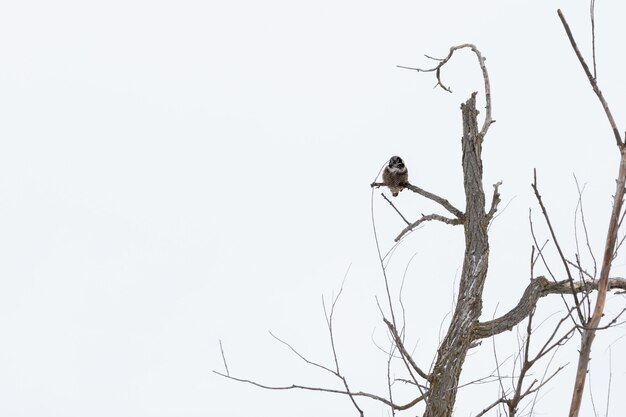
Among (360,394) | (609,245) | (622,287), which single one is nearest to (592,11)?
(609,245)

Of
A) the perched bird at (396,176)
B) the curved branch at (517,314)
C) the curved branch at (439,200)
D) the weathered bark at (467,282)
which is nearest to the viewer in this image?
the weathered bark at (467,282)

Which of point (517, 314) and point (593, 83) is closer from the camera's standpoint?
point (593, 83)

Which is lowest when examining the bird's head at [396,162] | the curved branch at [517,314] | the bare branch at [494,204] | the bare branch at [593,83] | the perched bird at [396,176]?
the bare branch at [593,83]

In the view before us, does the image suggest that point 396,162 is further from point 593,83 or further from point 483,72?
point 593,83

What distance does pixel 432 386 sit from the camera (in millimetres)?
3539

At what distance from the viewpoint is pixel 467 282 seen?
3869mm

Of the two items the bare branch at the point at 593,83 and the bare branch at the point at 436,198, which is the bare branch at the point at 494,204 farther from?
the bare branch at the point at 593,83

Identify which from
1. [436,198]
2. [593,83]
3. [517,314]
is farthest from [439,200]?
[593,83]

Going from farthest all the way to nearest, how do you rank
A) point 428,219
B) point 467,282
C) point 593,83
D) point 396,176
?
1. point 396,176
2. point 428,219
3. point 467,282
4. point 593,83

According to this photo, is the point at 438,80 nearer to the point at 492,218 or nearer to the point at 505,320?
the point at 492,218

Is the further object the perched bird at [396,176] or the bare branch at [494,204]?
the perched bird at [396,176]

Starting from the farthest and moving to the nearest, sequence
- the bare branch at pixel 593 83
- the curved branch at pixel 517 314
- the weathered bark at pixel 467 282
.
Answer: the curved branch at pixel 517 314 → the weathered bark at pixel 467 282 → the bare branch at pixel 593 83

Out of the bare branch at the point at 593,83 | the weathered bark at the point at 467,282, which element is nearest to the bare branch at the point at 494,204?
the weathered bark at the point at 467,282

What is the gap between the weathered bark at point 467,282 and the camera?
353cm
